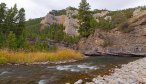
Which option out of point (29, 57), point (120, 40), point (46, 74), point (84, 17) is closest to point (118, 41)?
point (120, 40)

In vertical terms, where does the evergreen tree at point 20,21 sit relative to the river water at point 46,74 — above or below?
above

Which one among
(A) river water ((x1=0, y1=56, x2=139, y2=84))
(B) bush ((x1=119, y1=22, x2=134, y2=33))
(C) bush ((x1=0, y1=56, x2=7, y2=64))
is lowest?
(A) river water ((x1=0, y1=56, x2=139, y2=84))

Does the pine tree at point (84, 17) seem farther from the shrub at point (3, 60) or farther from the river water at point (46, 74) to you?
the river water at point (46, 74)

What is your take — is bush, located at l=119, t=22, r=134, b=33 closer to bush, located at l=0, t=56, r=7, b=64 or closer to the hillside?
the hillside

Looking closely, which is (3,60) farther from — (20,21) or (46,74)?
(20,21)

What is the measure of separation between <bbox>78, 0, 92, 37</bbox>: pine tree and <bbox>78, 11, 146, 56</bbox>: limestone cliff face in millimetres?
2787

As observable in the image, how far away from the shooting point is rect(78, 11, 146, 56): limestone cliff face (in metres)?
79.4

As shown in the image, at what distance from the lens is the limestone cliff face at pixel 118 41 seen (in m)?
79.4

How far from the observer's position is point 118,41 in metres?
87.6

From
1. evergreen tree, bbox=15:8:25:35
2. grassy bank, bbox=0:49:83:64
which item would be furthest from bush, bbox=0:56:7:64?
evergreen tree, bbox=15:8:25:35

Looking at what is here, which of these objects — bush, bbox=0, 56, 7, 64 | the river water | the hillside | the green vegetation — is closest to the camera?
the river water

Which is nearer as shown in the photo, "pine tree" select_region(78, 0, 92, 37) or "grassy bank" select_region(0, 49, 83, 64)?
"grassy bank" select_region(0, 49, 83, 64)

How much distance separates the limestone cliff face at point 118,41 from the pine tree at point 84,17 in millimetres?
2787

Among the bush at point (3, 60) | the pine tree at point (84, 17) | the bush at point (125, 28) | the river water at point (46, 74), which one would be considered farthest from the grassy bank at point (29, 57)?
the bush at point (125, 28)
